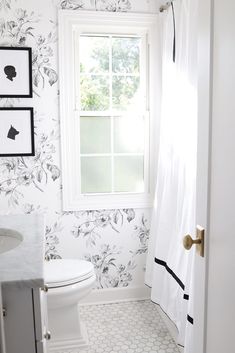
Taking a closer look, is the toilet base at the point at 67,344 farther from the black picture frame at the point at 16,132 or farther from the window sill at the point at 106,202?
the black picture frame at the point at 16,132

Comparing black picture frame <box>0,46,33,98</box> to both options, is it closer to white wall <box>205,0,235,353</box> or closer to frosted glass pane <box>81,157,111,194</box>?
frosted glass pane <box>81,157,111,194</box>

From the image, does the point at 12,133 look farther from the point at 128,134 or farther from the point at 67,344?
the point at 67,344

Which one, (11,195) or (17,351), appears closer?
(17,351)

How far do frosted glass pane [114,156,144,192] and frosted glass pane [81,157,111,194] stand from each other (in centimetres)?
7

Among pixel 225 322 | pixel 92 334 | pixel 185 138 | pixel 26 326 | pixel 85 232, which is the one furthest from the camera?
pixel 85 232

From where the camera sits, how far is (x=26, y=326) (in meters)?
1.33

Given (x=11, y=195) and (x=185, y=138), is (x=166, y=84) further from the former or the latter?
(x=11, y=195)

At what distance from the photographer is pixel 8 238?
1.96m

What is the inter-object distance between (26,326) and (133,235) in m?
1.63

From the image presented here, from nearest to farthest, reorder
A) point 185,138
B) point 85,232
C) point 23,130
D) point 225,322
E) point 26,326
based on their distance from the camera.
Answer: point 225,322 < point 26,326 < point 185,138 < point 23,130 < point 85,232

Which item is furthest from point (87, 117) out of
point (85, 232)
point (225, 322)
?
point (225, 322)

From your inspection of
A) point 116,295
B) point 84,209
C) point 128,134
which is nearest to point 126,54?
point 128,134

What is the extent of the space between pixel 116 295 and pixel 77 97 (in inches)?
59.7

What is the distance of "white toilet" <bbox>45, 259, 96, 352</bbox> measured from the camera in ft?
7.07
